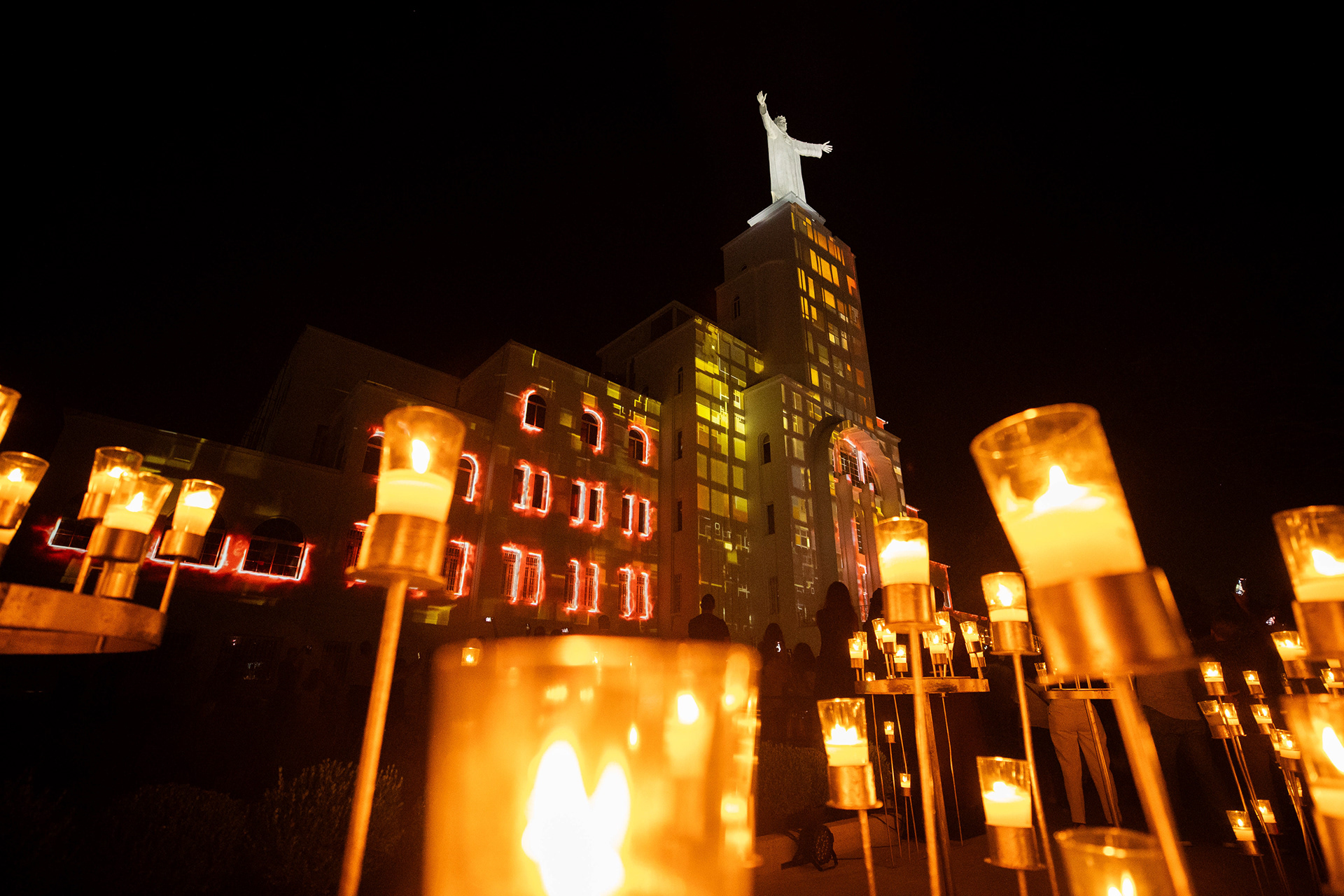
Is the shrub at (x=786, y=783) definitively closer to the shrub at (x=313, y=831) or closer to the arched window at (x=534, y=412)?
the shrub at (x=313, y=831)

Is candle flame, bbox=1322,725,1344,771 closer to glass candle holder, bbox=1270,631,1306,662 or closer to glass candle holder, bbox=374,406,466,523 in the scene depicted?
glass candle holder, bbox=374,406,466,523

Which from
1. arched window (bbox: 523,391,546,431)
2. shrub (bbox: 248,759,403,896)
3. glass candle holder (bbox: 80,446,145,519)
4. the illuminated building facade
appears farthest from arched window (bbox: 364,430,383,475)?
glass candle holder (bbox: 80,446,145,519)

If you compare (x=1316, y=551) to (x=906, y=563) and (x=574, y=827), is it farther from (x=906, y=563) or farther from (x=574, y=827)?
(x=574, y=827)

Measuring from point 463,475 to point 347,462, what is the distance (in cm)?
323

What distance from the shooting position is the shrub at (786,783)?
281 inches

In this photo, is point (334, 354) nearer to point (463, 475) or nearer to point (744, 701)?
point (463, 475)

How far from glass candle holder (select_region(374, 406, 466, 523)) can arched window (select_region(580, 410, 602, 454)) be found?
68.2ft

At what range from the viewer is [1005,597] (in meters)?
3.65

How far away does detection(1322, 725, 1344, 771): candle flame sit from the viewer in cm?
134

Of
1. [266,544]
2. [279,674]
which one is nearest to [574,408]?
[266,544]

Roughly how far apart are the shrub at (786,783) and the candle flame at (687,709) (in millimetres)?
6860

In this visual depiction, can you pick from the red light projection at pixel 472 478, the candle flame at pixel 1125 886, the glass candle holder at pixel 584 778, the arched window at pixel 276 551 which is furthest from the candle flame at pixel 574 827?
the red light projection at pixel 472 478

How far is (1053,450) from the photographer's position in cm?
124

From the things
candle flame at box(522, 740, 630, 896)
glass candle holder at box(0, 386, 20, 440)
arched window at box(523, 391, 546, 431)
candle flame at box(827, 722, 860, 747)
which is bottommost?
candle flame at box(827, 722, 860, 747)
